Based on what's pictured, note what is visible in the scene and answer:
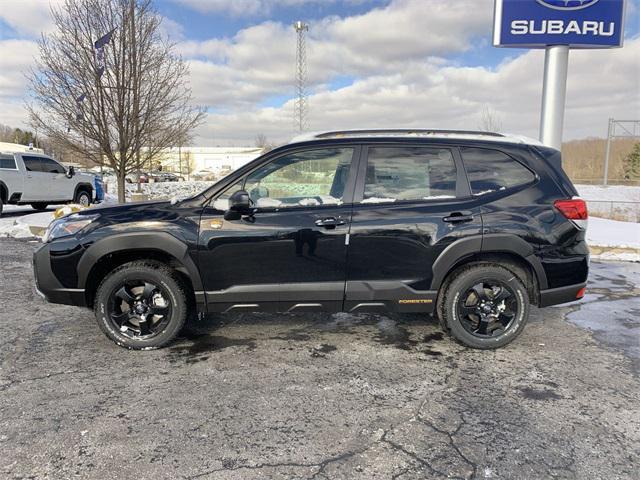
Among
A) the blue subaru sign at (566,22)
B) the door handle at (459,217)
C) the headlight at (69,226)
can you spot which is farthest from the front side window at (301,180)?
the blue subaru sign at (566,22)

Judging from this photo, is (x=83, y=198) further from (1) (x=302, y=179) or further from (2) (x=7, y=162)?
(1) (x=302, y=179)

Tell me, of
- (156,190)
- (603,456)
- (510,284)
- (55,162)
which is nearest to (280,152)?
(510,284)

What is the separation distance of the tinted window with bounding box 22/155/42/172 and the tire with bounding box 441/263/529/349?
14.6 m

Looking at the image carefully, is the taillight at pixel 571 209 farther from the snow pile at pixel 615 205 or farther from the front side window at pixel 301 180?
the snow pile at pixel 615 205

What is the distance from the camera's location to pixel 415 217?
12.9 ft

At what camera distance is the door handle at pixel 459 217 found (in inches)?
155

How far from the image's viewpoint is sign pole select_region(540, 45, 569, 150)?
9.52 m

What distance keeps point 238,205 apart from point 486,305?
2.38 m

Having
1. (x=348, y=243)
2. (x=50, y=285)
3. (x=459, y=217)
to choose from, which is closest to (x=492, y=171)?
(x=459, y=217)

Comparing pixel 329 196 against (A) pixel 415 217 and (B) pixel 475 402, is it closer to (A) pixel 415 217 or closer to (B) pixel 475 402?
(A) pixel 415 217

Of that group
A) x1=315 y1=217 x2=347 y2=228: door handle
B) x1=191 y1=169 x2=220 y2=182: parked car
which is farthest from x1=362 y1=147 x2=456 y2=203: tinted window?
x1=191 y1=169 x2=220 y2=182: parked car

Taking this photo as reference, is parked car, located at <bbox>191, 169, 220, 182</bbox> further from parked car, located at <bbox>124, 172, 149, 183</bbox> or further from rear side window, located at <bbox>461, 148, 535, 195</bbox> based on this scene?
rear side window, located at <bbox>461, 148, 535, 195</bbox>

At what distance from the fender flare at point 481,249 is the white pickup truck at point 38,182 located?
46.3 ft

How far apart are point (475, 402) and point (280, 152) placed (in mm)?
2554
